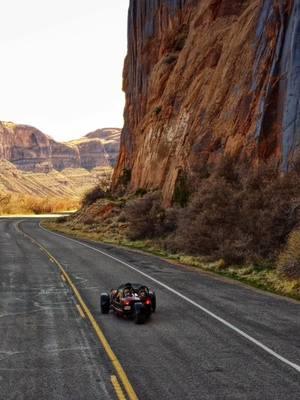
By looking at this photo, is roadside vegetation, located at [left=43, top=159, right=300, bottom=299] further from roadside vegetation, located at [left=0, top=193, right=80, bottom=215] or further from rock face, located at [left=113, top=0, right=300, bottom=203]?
roadside vegetation, located at [left=0, top=193, right=80, bottom=215]

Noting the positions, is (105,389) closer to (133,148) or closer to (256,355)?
(256,355)

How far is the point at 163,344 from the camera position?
453 inches

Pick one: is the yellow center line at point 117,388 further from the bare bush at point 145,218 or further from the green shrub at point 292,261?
the bare bush at point 145,218

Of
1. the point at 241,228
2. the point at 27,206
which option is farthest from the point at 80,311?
the point at 27,206

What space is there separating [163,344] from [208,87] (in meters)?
34.7

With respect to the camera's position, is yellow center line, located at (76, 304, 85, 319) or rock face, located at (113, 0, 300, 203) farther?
rock face, located at (113, 0, 300, 203)

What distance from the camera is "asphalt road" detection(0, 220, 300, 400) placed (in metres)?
8.62

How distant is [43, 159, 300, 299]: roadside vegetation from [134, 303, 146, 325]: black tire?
6340 mm

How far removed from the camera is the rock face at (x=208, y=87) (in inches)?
1187

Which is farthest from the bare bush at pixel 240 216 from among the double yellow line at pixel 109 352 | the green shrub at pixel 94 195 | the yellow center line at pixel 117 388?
the green shrub at pixel 94 195

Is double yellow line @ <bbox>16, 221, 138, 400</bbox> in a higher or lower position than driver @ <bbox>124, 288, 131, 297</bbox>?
lower

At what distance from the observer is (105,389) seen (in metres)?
8.57

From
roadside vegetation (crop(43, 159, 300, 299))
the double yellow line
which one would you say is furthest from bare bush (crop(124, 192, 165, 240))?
the double yellow line

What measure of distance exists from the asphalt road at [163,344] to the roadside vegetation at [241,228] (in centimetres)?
192
